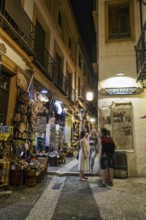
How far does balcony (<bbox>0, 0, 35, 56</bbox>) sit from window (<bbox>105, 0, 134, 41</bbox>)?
12.2 feet

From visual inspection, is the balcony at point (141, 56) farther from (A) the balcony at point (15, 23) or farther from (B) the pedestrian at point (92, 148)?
(A) the balcony at point (15, 23)

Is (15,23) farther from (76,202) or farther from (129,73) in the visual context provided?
(76,202)

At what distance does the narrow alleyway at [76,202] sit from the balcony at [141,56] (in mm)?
3925

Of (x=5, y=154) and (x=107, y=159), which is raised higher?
(x=5, y=154)

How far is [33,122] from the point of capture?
24.3 feet

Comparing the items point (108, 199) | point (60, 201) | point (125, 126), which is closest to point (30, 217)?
point (60, 201)

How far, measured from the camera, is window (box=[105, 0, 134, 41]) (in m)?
8.94

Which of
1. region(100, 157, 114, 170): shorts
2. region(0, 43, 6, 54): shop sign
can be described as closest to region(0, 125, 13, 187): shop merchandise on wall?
region(0, 43, 6, 54): shop sign

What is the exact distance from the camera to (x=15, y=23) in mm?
7008

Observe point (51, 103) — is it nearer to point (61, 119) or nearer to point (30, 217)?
point (61, 119)

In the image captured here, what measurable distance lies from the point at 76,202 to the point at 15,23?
641 centimetres

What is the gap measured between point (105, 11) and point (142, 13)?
5.65ft

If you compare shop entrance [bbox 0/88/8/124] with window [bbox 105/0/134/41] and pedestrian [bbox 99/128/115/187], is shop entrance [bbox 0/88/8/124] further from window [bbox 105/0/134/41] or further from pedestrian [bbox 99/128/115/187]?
window [bbox 105/0/134/41]

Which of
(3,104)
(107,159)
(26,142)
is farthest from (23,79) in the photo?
(107,159)
